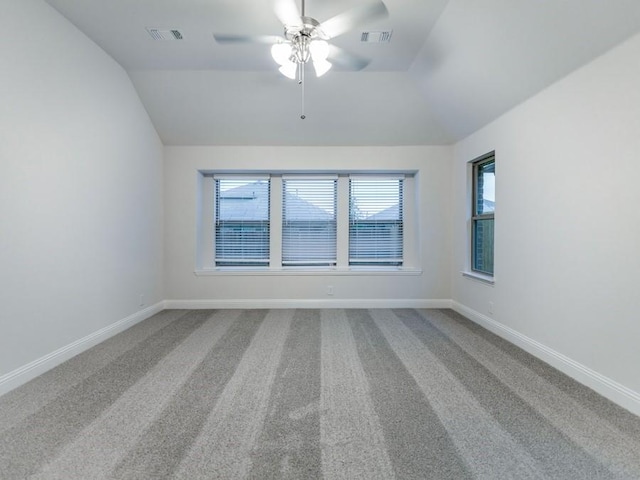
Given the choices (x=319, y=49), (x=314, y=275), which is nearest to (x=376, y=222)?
(x=314, y=275)

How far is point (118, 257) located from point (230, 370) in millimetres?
1932

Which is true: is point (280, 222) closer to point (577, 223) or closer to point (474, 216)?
point (474, 216)

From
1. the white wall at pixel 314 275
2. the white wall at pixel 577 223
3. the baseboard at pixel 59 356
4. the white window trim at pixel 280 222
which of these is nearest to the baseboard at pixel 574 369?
the white wall at pixel 577 223

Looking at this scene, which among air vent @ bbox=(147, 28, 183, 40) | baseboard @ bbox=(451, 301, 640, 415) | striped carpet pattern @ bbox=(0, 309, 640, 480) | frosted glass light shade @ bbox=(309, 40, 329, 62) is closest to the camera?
striped carpet pattern @ bbox=(0, 309, 640, 480)

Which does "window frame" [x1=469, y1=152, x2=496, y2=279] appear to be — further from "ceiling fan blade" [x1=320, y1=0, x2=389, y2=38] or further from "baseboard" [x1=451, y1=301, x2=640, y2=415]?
"ceiling fan blade" [x1=320, y1=0, x2=389, y2=38]

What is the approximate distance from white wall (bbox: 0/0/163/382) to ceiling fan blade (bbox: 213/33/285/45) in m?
1.50

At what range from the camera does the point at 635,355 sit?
6.04 ft

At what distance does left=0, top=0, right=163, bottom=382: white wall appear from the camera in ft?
6.92

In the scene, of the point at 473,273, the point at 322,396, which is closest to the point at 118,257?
the point at 322,396

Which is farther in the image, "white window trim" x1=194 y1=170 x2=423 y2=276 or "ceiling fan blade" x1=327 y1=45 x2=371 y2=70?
"white window trim" x1=194 y1=170 x2=423 y2=276

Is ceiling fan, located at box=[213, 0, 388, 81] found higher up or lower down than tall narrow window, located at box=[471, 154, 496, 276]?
higher up

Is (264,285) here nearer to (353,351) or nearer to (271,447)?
(353,351)

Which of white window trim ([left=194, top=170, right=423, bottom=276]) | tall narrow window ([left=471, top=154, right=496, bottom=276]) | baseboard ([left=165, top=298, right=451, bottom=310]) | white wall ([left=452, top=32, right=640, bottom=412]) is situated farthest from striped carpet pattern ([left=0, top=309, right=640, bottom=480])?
white window trim ([left=194, top=170, right=423, bottom=276])

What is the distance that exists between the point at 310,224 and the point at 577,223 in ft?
10.4
